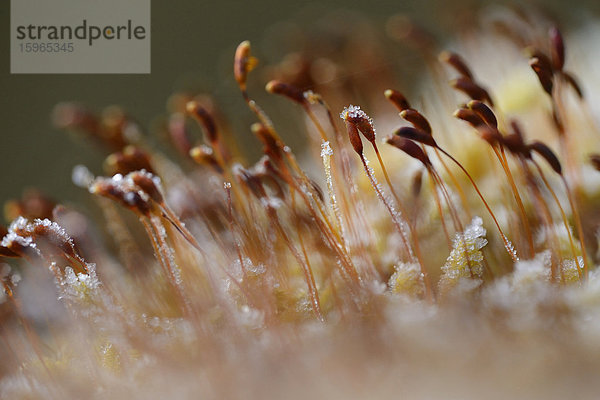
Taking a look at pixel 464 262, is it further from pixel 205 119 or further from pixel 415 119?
pixel 205 119

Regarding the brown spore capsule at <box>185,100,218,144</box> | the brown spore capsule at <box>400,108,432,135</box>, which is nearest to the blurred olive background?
the brown spore capsule at <box>185,100,218,144</box>

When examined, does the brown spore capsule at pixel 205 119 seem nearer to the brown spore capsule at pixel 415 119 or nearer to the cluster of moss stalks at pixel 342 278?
the cluster of moss stalks at pixel 342 278

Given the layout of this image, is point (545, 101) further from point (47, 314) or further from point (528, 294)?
point (47, 314)

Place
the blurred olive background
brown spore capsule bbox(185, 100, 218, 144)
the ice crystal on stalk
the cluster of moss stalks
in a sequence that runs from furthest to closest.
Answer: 1. the blurred olive background
2. brown spore capsule bbox(185, 100, 218, 144)
3. the ice crystal on stalk
4. the cluster of moss stalks

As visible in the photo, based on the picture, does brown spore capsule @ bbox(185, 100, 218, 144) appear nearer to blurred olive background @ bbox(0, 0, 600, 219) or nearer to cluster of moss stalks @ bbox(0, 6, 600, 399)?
cluster of moss stalks @ bbox(0, 6, 600, 399)

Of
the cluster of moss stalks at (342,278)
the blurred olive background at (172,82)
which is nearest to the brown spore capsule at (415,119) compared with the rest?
the cluster of moss stalks at (342,278)

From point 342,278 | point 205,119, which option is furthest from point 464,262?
point 205,119

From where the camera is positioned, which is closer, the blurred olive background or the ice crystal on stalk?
the ice crystal on stalk
